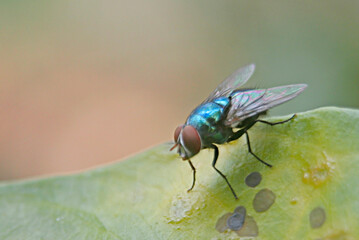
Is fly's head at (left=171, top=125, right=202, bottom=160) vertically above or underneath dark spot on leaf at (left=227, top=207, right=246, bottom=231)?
above

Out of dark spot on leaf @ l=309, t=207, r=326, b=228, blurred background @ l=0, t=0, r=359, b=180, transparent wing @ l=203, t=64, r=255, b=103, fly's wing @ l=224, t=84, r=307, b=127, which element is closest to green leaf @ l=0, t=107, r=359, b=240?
dark spot on leaf @ l=309, t=207, r=326, b=228

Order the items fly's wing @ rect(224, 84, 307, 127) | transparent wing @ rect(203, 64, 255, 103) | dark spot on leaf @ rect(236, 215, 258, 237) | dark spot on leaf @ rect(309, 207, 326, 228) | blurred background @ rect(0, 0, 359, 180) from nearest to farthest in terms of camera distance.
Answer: dark spot on leaf @ rect(309, 207, 326, 228) → dark spot on leaf @ rect(236, 215, 258, 237) → fly's wing @ rect(224, 84, 307, 127) → transparent wing @ rect(203, 64, 255, 103) → blurred background @ rect(0, 0, 359, 180)

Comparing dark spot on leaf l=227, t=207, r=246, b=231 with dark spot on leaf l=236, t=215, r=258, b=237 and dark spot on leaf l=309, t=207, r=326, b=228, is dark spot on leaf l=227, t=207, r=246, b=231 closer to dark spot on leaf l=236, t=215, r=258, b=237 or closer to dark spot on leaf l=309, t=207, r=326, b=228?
dark spot on leaf l=236, t=215, r=258, b=237

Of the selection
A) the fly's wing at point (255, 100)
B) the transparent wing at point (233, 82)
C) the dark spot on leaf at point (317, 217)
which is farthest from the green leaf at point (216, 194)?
the transparent wing at point (233, 82)

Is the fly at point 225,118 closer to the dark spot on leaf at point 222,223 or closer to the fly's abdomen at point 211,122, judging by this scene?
the fly's abdomen at point 211,122

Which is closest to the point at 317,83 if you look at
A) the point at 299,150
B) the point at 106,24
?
the point at 299,150

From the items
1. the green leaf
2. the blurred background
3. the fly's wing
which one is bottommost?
the blurred background

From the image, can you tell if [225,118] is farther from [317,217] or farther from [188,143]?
[317,217]
